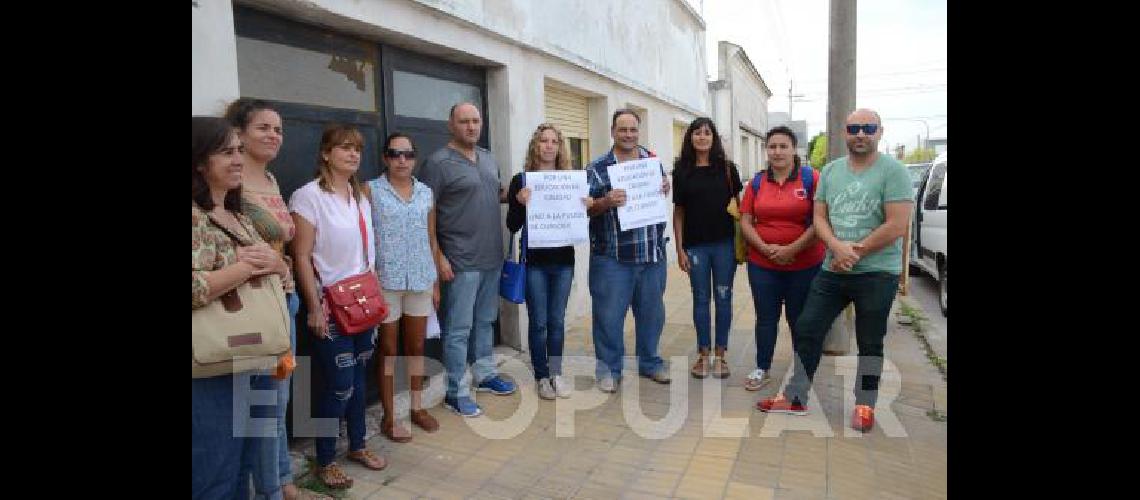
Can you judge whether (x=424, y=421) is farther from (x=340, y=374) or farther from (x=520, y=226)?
(x=520, y=226)

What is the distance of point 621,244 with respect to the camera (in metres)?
4.45

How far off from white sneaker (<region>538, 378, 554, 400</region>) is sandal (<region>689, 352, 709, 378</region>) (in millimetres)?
1154

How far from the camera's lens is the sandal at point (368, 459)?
136 inches

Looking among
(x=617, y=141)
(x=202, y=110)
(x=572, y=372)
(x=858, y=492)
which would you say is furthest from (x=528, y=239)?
(x=858, y=492)

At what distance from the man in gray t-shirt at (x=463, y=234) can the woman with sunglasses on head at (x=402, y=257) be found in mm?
166

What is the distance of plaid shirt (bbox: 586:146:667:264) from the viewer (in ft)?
14.6

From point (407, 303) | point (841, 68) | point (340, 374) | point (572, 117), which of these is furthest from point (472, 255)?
point (841, 68)

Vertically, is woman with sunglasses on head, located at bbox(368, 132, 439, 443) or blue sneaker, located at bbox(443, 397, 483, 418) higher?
woman with sunglasses on head, located at bbox(368, 132, 439, 443)

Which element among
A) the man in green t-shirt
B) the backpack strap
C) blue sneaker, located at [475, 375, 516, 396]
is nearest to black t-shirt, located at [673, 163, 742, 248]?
the backpack strap

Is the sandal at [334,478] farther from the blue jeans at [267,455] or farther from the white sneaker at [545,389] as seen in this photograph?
the white sneaker at [545,389]

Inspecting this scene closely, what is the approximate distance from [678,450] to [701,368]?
1329 mm

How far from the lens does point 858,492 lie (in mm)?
3199

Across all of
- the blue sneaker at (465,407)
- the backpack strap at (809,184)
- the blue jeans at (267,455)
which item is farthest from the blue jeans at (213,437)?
the backpack strap at (809,184)

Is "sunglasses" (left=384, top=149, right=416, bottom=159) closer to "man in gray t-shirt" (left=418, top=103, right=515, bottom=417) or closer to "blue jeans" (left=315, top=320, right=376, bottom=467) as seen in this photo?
"man in gray t-shirt" (left=418, top=103, right=515, bottom=417)
